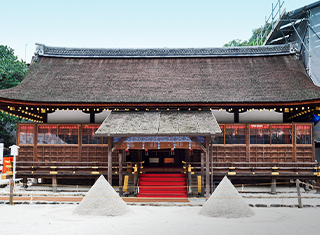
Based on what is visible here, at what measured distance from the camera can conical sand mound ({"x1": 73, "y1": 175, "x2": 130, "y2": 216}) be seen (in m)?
12.5

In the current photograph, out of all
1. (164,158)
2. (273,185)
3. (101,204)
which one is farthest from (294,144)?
(101,204)

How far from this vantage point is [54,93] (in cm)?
1897

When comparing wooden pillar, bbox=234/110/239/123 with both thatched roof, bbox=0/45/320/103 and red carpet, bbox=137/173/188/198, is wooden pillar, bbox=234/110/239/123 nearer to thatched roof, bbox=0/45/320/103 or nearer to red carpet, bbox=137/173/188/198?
thatched roof, bbox=0/45/320/103

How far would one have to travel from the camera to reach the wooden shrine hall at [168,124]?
678 inches

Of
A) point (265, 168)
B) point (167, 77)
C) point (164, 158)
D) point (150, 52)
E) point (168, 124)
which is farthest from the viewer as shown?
point (150, 52)

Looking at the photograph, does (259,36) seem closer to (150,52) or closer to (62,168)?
(150,52)

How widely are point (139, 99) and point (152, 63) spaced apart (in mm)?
5001

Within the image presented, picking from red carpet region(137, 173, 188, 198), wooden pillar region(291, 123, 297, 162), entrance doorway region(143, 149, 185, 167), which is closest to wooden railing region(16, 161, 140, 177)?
red carpet region(137, 173, 188, 198)

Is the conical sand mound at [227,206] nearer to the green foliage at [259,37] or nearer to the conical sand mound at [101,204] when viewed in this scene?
the conical sand mound at [101,204]

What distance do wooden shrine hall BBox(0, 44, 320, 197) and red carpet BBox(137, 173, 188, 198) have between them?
0.05 metres

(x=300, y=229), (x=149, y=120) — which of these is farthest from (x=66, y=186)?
(x=300, y=229)

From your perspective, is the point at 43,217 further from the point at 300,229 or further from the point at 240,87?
the point at 240,87

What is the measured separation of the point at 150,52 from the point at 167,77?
332 cm

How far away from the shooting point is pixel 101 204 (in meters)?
12.7
